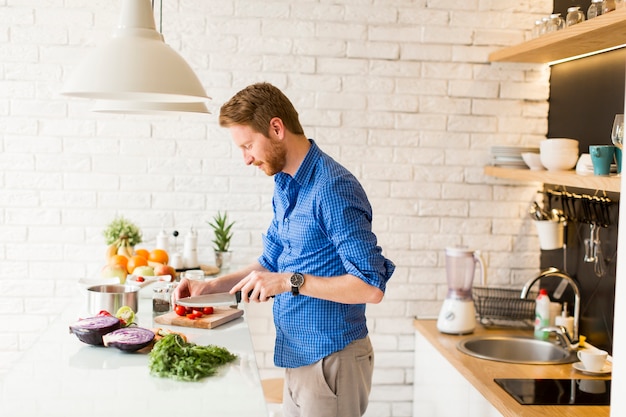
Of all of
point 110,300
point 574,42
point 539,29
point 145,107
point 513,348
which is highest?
point 539,29

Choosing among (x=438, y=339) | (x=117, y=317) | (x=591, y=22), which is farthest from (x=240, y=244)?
(x=591, y=22)

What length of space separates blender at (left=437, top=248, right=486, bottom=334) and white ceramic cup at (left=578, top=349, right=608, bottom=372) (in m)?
0.70

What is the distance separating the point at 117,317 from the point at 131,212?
1334mm

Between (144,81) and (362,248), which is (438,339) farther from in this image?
(144,81)

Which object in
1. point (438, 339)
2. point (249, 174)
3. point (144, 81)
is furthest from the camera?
point (249, 174)

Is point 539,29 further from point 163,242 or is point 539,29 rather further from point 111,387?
point 111,387

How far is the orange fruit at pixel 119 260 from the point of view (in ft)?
11.0

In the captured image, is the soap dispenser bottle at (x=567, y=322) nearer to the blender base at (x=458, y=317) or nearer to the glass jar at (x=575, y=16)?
the blender base at (x=458, y=317)

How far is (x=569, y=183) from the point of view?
325cm

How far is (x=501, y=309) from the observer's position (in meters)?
3.94

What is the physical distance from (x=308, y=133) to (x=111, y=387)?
7.09 feet

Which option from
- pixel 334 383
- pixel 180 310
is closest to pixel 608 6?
pixel 334 383

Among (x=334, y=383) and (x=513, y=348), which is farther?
(x=513, y=348)

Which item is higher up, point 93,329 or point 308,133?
point 308,133
